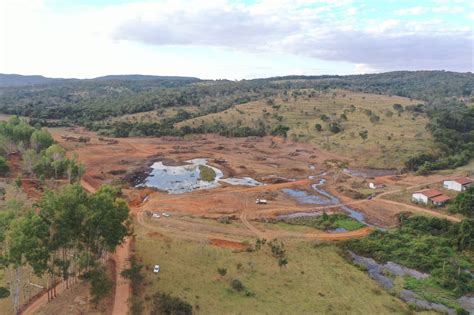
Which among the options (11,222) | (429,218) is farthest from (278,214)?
(11,222)

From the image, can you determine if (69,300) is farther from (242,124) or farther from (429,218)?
(242,124)

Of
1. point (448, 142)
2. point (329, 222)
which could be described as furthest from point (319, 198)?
point (448, 142)

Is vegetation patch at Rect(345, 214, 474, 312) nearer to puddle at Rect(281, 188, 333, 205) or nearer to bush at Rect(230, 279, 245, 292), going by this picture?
puddle at Rect(281, 188, 333, 205)

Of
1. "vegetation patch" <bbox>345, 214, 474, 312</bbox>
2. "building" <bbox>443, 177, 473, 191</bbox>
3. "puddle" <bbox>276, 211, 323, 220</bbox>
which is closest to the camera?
"vegetation patch" <bbox>345, 214, 474, 312</bbox>

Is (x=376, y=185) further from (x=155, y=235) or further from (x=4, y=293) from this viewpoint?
(x=4, y=293)

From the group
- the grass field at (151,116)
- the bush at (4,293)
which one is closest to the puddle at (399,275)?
the bush at (4,293)

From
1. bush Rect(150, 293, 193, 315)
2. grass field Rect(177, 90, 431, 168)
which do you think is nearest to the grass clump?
grass field Rect(177, 90, 431, 168)
